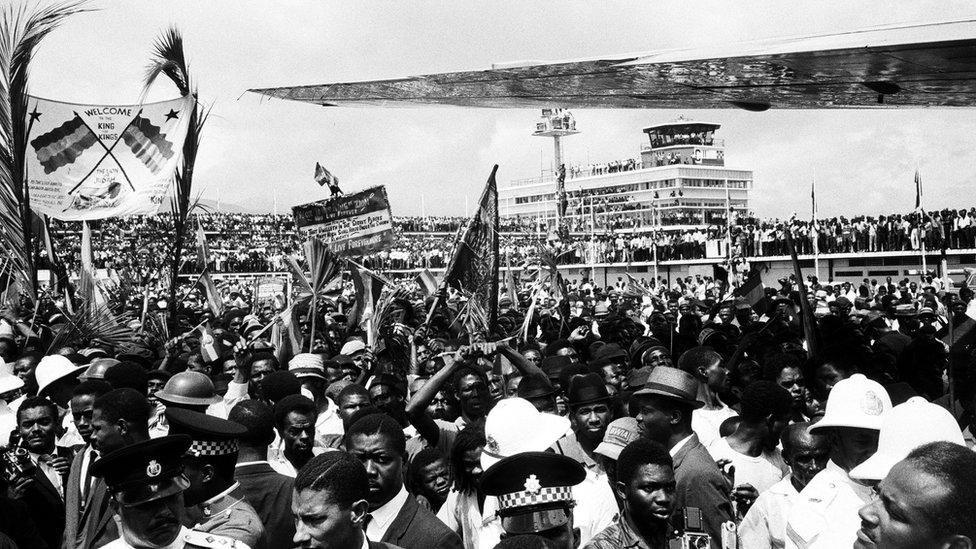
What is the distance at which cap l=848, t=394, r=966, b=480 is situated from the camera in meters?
3.12

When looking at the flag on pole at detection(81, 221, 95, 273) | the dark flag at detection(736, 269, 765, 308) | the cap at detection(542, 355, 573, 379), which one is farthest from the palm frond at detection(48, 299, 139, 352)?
the dark flag at detection(736, 269, 765, 308)

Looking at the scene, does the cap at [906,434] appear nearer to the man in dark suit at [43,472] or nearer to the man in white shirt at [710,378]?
the man in white shirt at [710,378]

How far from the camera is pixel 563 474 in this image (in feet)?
10.9

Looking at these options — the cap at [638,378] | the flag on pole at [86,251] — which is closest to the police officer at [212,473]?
the cap at [638,378]

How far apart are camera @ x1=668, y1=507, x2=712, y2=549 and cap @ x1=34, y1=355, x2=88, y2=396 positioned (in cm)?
509

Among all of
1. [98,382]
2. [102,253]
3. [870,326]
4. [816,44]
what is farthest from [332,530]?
[102,253]

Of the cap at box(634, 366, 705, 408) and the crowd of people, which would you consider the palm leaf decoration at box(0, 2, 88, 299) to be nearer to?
the crowd of people

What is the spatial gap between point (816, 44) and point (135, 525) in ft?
12.9

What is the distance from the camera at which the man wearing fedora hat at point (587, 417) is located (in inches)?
209

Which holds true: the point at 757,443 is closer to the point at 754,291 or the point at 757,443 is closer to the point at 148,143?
the point at 754,291

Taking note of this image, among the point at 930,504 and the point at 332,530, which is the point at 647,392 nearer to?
the point at 332,530

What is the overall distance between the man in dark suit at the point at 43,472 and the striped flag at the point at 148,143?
5412mm

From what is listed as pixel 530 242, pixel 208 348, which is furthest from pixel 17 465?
pixel 530 242

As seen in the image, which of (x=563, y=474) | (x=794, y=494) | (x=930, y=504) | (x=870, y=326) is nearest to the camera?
(x=930, y=504)
